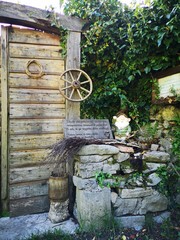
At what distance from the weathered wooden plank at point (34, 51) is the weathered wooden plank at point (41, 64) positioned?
6 centimetres

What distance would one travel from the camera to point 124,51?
3396mm

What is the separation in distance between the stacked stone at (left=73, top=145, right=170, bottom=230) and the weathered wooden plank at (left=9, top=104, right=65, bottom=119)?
0.92m

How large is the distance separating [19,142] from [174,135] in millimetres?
2270

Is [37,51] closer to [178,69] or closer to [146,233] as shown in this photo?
[178,69]

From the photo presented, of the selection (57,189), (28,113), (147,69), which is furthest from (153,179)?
(28,113)

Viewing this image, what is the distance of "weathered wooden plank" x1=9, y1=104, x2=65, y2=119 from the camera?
305 cm

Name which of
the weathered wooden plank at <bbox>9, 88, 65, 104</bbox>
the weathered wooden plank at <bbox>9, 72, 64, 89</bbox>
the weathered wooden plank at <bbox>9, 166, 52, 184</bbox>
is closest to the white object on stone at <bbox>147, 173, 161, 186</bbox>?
the weathered wooden plank at <bbox>9, 166, 52, 184</bbox>

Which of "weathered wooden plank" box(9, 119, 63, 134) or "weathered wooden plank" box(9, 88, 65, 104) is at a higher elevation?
"weathered wooden plank" box(9, 88, 65, 104)

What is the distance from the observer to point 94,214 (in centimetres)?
254

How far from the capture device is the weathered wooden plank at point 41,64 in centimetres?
305

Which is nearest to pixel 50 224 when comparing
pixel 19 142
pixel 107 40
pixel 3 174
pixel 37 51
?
pixel 3 174

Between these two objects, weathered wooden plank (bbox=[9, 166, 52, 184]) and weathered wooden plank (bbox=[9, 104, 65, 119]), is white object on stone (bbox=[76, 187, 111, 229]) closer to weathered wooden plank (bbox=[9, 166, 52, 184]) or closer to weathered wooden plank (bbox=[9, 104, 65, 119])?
weathered wooden plank (bbox=[9, 166, 52, 184])

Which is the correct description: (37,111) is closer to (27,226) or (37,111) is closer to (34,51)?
(34,51)

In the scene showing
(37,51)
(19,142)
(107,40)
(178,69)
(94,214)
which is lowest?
(94,214)
